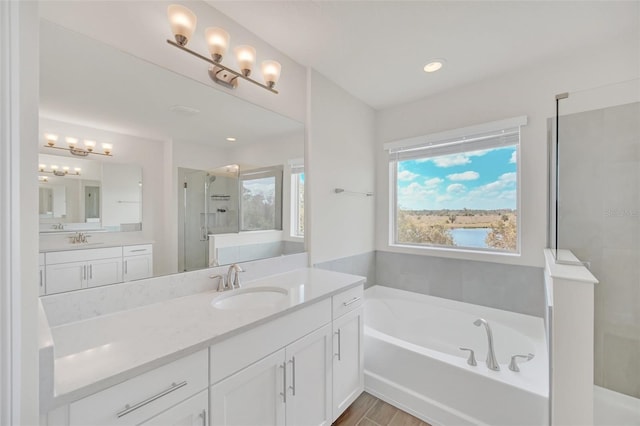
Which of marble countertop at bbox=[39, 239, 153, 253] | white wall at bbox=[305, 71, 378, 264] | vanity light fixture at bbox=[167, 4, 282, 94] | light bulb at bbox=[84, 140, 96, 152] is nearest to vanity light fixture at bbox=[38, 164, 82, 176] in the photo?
light bulb at bbox=[84, 140, 96, 152]

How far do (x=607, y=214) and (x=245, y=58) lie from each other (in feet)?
8.44

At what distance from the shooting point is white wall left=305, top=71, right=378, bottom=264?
7.28 ft

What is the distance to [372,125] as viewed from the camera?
9.78 ft

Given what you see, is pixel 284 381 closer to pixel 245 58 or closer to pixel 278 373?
pixel 278 373

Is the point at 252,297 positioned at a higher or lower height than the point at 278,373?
higher

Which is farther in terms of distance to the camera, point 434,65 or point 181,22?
point 434,65

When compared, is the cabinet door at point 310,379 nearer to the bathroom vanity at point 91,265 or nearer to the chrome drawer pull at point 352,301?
the chrome drawer pull at point 352,301

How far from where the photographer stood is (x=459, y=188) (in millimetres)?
2566

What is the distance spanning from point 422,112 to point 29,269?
9.75ft

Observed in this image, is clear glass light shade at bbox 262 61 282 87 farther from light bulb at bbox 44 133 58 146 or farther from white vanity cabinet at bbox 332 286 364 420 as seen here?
white vanity cabinet at bbox 332 286 364 420

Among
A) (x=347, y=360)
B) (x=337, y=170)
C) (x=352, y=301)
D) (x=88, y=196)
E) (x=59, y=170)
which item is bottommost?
(x=347, y=360)

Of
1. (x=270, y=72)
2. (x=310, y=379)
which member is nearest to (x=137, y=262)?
(x=310, y=379)

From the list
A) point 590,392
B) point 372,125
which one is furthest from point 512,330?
point 372,125

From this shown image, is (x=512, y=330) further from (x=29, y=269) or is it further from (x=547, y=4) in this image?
(x=29, y=269)
